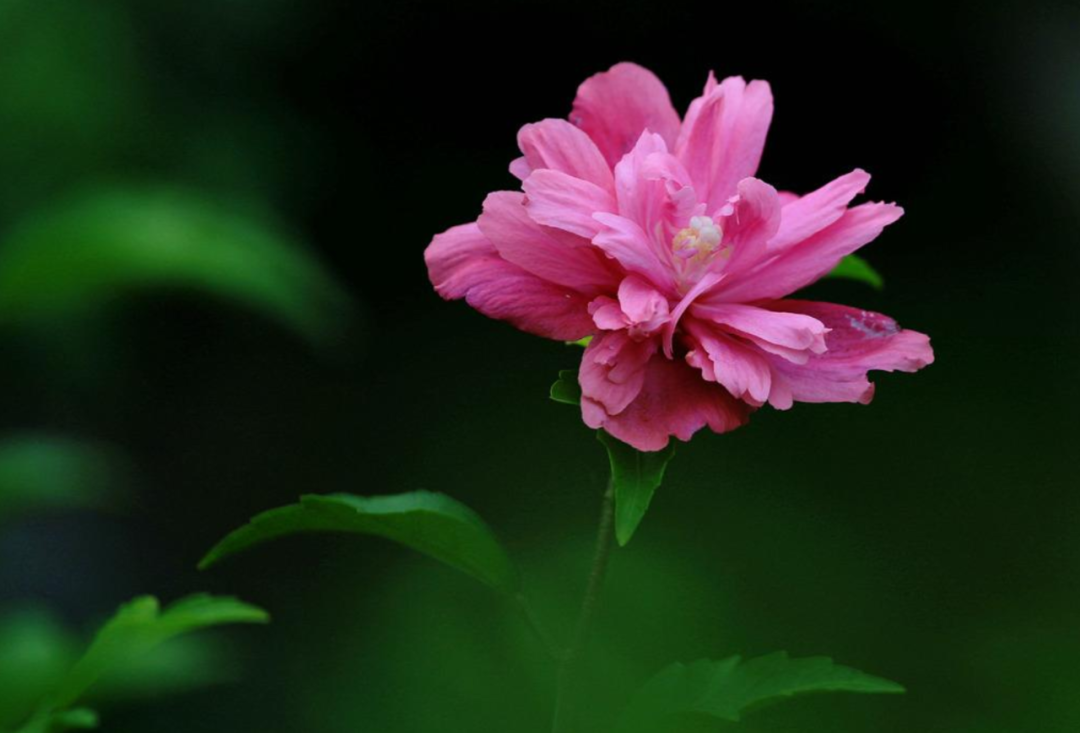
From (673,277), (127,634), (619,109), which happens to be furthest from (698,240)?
(127,634)

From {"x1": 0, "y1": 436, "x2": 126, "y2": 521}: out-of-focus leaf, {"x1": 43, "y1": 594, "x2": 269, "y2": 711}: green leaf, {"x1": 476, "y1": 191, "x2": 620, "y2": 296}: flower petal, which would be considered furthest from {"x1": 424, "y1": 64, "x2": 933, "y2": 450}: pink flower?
{"x1": 0, "y1": 436, "x2": 126, "y2": 521}: out-of-focus leaf

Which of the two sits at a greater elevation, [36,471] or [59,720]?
[36,471]

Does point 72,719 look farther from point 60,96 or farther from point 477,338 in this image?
point 477,338

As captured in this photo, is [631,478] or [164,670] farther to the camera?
[164,670]

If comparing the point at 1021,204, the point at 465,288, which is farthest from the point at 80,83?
the point at 1021,204

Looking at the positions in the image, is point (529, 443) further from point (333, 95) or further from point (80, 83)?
point (333, 95)

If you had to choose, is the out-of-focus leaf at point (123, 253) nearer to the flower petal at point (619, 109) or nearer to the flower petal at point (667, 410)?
the flower petal at point (619, 109)

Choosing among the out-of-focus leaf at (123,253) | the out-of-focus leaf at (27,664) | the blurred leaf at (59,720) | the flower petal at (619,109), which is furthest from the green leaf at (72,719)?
the out-of-focus leaf at (123,253)
